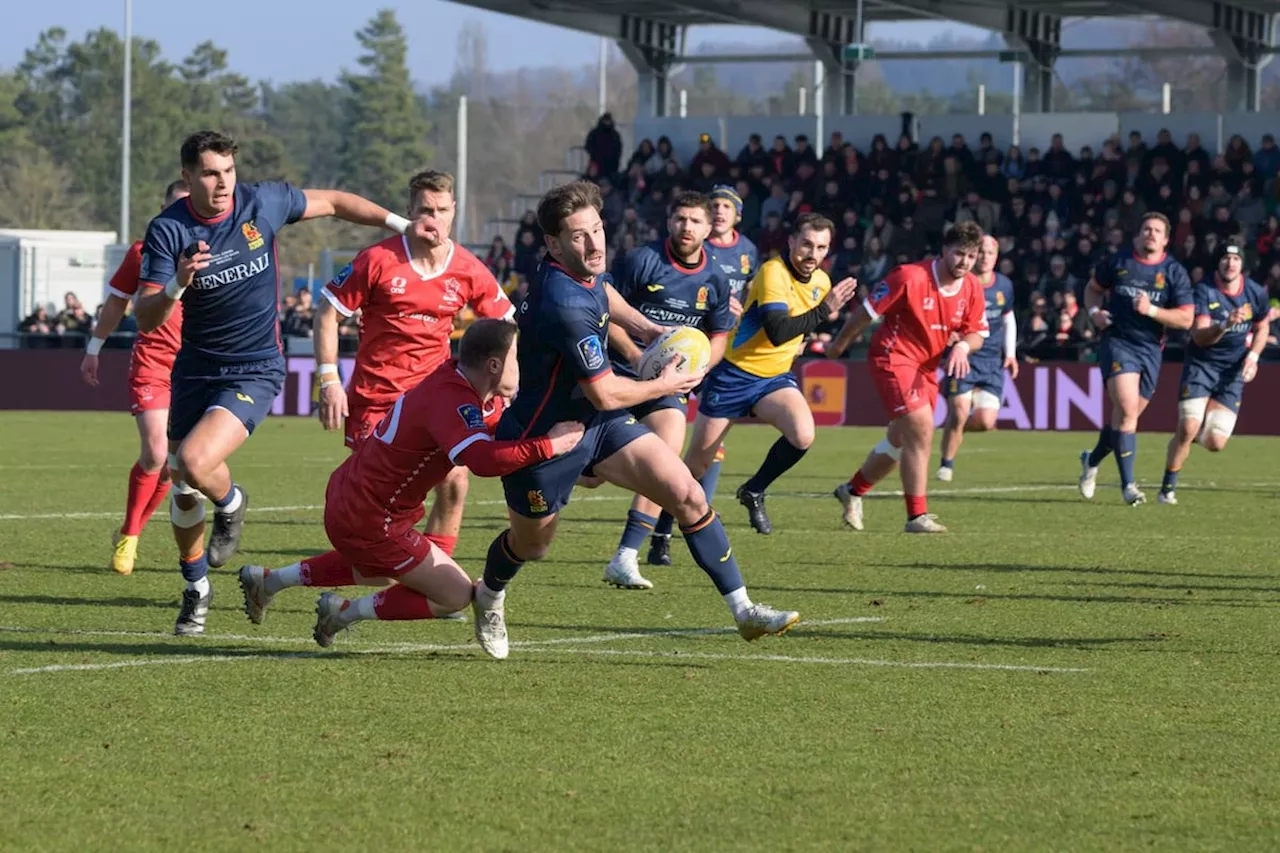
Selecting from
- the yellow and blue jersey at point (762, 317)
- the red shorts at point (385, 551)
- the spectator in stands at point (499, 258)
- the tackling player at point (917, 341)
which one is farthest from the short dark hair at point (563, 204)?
the spectator in stands at point (499, 258)

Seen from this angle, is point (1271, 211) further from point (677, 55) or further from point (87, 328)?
point (87, 328)

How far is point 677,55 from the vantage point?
137 ft

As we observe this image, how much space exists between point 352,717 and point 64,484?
11405 mm

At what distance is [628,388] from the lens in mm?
7934

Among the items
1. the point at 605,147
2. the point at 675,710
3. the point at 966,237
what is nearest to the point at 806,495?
the point at 966,237

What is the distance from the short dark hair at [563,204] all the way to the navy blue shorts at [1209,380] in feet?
35.1

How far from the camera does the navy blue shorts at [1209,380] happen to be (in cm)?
1769

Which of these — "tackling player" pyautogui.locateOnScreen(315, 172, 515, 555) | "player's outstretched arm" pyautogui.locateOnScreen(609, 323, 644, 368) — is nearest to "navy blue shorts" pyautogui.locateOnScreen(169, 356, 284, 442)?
"tackling player" pyautogui.locateOnScreen(315, 172, 515, 555)

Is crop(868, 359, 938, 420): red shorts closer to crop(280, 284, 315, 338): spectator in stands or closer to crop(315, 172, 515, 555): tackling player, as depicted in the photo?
crop(315, 172, 515, 555): tackling player

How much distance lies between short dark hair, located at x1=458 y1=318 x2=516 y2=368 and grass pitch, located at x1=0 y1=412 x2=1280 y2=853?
1.16 m

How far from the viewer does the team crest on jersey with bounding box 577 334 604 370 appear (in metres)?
7.81

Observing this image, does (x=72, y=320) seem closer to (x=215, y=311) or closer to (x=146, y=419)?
(x=146, y=419)

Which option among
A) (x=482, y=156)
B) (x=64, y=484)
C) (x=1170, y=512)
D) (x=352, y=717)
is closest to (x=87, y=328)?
(x=64, y=484)

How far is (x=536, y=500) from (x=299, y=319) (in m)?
26.8
